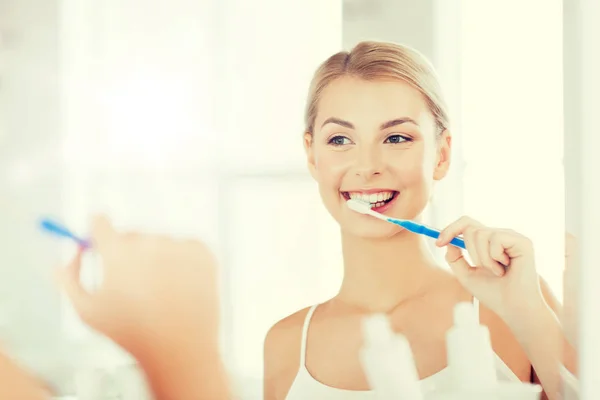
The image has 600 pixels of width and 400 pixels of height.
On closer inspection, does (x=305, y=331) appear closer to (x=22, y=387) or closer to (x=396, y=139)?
(x=396, y=139)

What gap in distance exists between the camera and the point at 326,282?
960 millimetres

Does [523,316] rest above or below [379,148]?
below

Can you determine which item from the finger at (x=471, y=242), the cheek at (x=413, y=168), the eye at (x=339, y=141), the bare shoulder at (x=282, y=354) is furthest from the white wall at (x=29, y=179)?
the finger at (x=471, y=242)

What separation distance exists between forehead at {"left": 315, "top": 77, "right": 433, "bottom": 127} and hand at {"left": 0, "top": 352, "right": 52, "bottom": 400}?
67 centimetres

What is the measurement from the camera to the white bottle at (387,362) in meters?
0.92

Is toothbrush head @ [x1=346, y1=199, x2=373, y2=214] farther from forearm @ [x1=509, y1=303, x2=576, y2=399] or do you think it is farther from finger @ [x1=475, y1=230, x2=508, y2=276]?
forearm @ [x1=509, y1=303, x2=576, y2=399]

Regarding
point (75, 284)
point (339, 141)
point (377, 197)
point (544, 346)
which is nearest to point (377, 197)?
point (377, 197)

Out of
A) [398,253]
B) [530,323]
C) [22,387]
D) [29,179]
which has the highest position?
[29,179]

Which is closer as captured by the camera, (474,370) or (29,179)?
(474,370)

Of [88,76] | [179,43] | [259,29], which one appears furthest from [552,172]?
[88,76]

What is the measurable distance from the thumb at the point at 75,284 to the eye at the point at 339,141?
46 cm

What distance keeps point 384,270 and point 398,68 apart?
A: 0.32 meters

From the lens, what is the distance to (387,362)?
928 mm

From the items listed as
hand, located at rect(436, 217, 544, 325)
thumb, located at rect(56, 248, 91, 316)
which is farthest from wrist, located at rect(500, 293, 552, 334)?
thumb, located at rect(56, 248, 91, 316)
